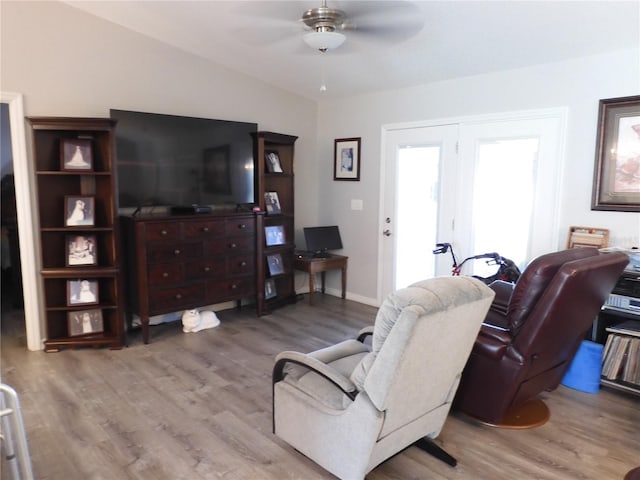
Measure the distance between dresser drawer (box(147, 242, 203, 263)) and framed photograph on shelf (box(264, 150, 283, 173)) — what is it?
47.0 inches

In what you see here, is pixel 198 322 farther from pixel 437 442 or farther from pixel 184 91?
pixel 437 442

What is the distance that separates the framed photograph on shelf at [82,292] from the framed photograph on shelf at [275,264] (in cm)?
170

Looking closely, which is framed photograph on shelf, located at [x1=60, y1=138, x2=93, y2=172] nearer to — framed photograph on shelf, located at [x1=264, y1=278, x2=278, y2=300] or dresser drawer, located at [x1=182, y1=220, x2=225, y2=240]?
dresser drawer, located at [x1=182, y1=220, x2=225, y2=240]

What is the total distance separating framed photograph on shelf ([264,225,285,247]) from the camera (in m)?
4.80

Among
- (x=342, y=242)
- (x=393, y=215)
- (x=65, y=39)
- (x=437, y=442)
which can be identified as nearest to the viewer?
(x=437, y=442)

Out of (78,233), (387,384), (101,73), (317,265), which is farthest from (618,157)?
(78,233)

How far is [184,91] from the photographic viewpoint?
14.3 ft

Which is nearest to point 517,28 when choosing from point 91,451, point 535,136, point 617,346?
point 535,136

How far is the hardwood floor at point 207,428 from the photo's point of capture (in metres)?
2.24

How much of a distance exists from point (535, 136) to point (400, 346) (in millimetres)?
2780

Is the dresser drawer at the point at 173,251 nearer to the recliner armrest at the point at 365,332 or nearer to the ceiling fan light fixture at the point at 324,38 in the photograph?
the recliner armrest at the point at 365,332

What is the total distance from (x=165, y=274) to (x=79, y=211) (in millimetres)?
869

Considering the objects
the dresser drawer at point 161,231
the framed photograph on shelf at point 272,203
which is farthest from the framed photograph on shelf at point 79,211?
the framed photograph on shelf at point 272,203

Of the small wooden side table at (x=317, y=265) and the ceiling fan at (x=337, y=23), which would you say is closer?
the ceiling fan at (x=337, y=23)
